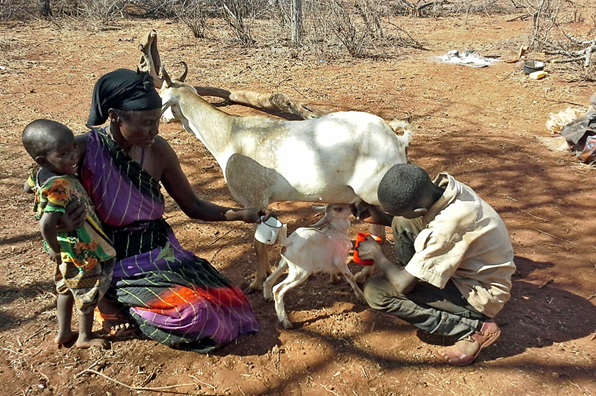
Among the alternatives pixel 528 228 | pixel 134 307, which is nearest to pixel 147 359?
pixel 134 307

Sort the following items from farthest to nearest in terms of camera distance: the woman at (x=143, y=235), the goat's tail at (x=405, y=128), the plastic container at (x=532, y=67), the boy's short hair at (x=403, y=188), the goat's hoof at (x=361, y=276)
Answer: the plastic container at (x=532, y=67), the goat's hoof at (x=361, y=276), the goat's tail at (x=405, y=128), the woman at (x=143, y=235), the boy's short hair at (x=403, y=188)

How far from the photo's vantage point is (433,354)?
9.37 ft

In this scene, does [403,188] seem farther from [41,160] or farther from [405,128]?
[41,160]

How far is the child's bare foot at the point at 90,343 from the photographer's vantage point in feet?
9.34

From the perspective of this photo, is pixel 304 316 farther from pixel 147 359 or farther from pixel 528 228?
pixel 528 228

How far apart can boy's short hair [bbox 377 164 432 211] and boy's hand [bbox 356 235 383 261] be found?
1.14 ft

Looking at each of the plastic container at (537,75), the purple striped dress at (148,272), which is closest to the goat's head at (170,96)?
the purple striped dress at (148,272)

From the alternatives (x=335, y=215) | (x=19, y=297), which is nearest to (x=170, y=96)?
(x=335, y=215)

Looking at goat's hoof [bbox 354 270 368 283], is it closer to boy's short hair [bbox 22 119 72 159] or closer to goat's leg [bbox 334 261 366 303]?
goat's leg [bbox 334 261 366 303]

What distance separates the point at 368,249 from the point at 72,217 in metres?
1.57

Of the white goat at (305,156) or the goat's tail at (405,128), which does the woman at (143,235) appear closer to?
the white goat at (305,156)

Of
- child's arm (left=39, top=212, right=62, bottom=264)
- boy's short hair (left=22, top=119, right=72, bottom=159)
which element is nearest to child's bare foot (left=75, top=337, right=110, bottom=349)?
child's arm (left=39, top=212, right=62, bottom=264)

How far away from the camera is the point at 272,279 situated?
3236 mm

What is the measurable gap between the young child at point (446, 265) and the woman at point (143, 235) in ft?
2.63
